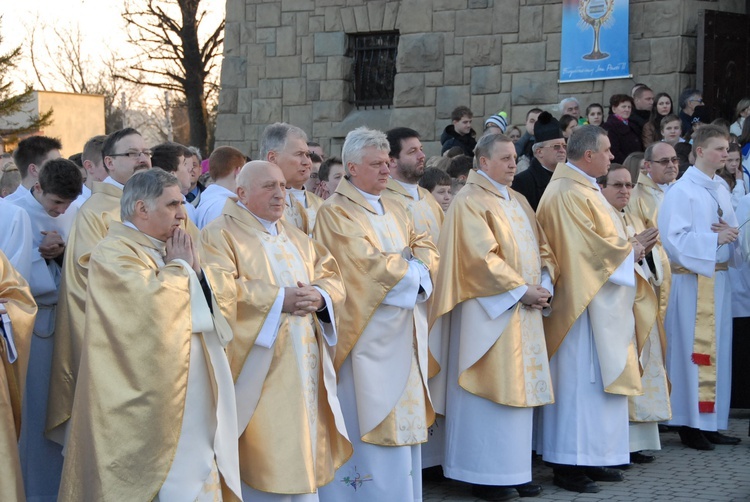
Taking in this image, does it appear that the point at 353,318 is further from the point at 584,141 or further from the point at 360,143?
the point at 584,141

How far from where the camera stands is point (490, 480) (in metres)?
6.18

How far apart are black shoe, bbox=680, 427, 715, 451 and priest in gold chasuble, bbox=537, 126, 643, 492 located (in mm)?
1138

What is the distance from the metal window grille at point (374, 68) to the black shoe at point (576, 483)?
9249 millimetres

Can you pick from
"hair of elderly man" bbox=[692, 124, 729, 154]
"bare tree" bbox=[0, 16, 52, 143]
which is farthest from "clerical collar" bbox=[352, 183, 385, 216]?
"bare tree" bbox=[0, 16, 52, 143]

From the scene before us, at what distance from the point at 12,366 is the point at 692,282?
16.0ft

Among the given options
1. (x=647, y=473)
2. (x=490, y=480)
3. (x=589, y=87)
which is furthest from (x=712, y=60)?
(x=490, y=480)

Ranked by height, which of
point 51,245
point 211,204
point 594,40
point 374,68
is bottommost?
point 51,245

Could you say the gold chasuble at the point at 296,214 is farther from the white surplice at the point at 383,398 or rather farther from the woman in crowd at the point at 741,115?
the woman in crowd at the point at 741,115

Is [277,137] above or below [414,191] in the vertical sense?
above

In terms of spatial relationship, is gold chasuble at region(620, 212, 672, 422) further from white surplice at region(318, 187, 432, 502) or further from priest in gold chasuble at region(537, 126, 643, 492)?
white surplice at region(318, 187, 432, 502)

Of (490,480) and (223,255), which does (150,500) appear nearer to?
(223,255)

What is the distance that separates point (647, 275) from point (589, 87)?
6063mm

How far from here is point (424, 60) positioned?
46.4ft

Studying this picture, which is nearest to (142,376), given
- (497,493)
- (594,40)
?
(497,493)
